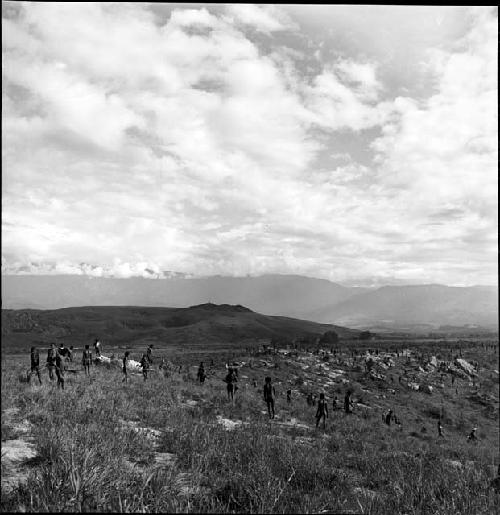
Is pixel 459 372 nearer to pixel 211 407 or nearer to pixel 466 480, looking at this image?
pixel 211 407

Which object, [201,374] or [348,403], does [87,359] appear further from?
[348,403]

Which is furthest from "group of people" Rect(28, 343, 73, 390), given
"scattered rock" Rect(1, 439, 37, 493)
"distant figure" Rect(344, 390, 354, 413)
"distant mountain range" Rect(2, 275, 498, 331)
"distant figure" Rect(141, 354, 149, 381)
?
"distant figure" Rect(344, 390, 354, 413)

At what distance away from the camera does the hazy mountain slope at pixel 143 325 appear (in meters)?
12.6

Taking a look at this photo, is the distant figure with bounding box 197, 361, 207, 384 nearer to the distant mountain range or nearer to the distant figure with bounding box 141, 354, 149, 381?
the distant figure with bounding box 141, 354, 149, 381

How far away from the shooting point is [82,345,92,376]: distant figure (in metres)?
14.7

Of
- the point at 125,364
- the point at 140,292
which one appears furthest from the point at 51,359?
the point at 140,292

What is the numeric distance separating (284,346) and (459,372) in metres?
26.1

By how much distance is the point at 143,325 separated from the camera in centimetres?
1584

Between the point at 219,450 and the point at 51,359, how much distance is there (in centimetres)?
900

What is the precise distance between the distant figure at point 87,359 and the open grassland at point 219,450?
47 centimetres

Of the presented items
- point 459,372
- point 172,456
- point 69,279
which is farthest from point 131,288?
point 459,372

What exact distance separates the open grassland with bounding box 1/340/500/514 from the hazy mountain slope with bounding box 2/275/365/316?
2.29 m

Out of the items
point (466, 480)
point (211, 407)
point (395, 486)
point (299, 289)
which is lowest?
point (211, 407)

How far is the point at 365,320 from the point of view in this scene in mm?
46156
